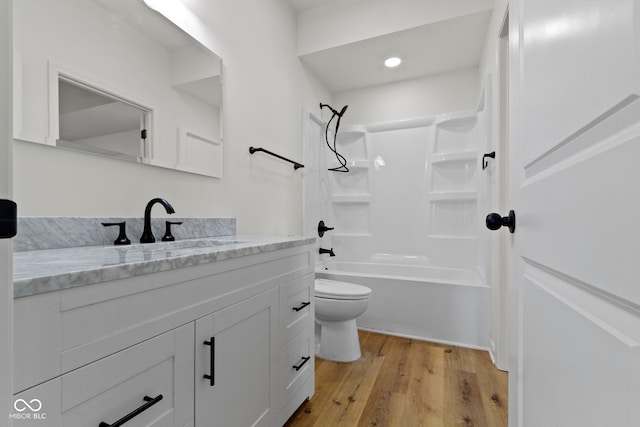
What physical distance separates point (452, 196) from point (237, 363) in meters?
2.62

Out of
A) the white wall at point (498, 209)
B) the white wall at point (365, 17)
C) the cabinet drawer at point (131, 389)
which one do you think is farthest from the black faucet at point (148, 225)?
the white wall at point (365, 17)

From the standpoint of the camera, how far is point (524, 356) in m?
0.71

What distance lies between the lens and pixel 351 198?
3.44m

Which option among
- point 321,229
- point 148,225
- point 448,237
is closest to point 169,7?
point 148,225

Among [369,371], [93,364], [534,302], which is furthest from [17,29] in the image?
[369,371]

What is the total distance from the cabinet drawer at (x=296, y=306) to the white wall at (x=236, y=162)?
661 mm

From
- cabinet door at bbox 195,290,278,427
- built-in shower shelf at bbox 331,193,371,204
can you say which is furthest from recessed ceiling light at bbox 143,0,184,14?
built-in shower shelf at bbox 331,193,371,204

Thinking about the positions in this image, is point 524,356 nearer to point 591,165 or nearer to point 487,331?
point 591,165

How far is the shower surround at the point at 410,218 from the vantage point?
2.33 m

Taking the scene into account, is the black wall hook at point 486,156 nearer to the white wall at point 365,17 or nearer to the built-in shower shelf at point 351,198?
the white wall at point 365,17

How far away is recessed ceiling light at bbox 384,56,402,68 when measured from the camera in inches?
106

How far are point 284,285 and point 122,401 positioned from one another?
2.32 feet

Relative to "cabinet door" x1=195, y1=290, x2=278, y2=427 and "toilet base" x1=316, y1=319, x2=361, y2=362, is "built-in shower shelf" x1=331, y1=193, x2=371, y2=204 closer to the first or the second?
"toilet base" x1=316, y1=319, x2=361, y2=362

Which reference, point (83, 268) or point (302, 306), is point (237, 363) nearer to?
point (302, 306)
